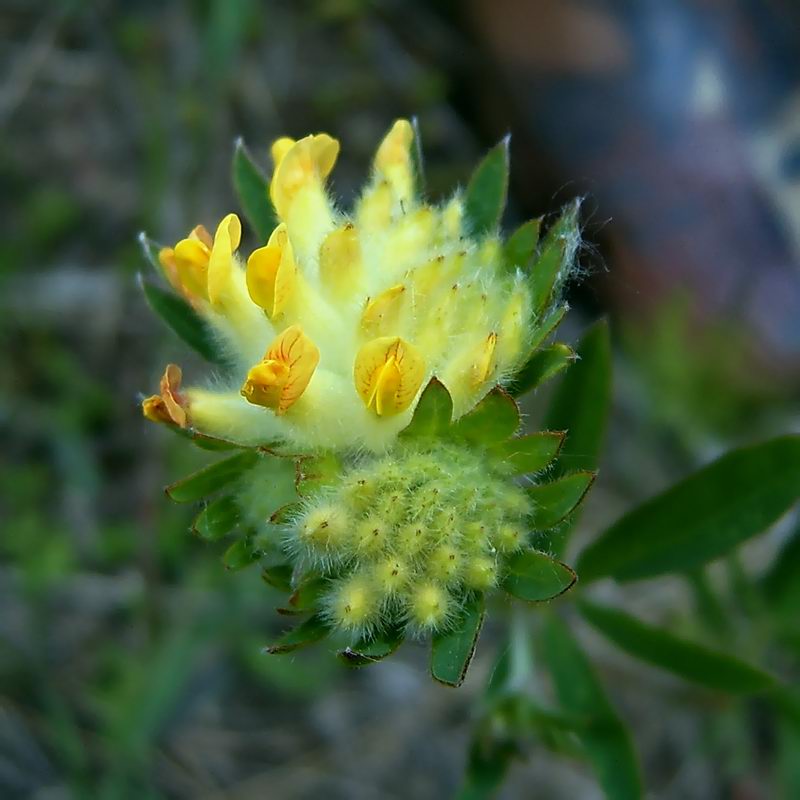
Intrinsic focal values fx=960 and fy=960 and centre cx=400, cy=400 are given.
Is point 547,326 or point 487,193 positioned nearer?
point 547,326

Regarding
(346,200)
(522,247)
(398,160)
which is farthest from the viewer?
(346,200)

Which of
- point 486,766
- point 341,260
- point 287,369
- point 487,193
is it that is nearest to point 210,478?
point 287,369

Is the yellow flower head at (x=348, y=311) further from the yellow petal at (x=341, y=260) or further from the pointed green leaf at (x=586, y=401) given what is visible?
the pointed green leaf at (x=586, y=401)

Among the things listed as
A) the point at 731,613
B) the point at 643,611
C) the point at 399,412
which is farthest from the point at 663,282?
the point at 399,412

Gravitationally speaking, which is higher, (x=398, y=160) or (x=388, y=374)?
(x=398, y=160)

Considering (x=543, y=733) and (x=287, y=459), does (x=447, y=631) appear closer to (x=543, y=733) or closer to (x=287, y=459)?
(x=287, y=459)

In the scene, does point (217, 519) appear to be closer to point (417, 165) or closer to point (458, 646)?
point (458, 646)
